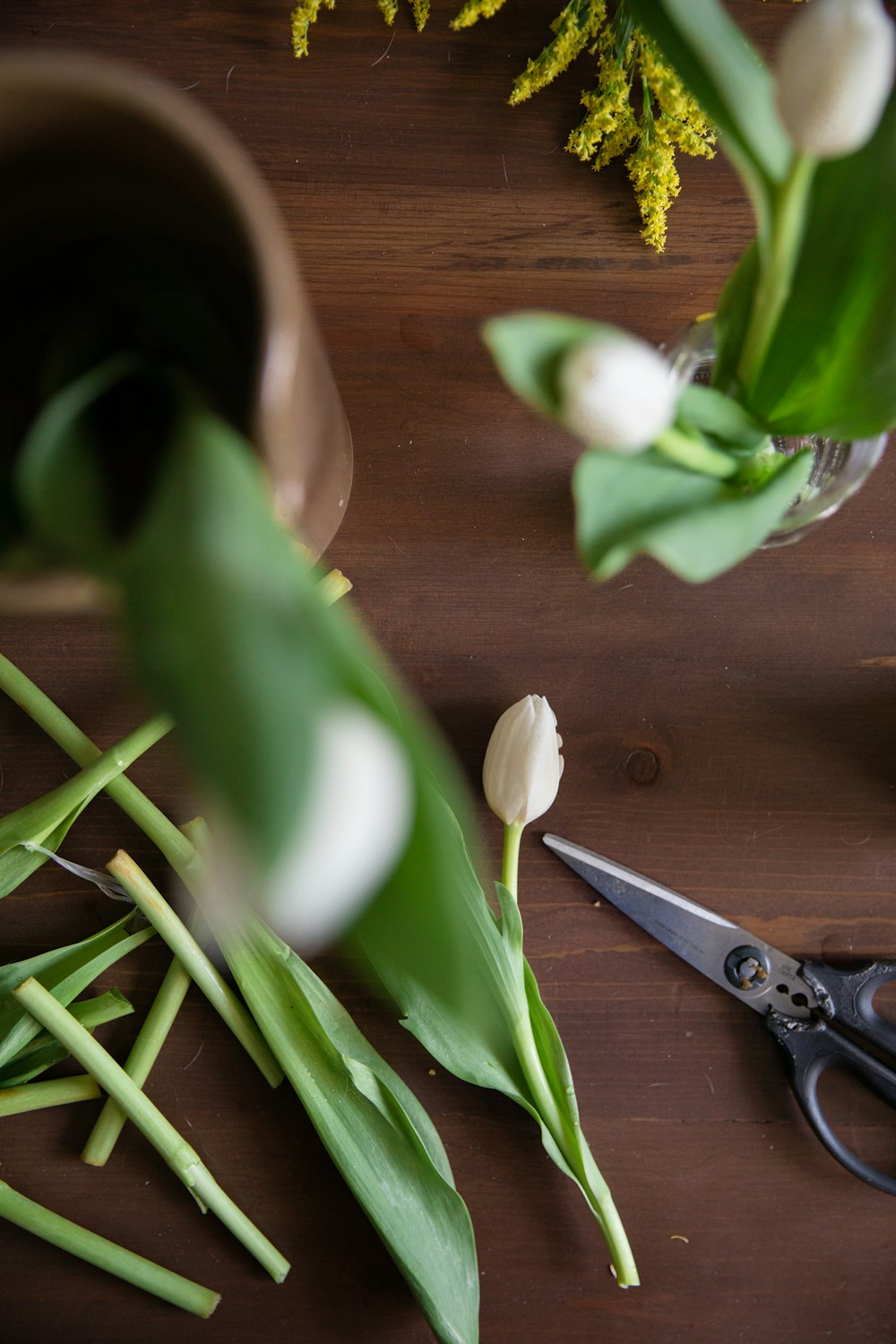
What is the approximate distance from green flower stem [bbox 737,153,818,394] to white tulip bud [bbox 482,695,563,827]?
192mm

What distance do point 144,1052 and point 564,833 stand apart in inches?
8.7

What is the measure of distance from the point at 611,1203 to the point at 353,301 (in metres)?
0.43

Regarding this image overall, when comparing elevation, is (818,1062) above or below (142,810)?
below

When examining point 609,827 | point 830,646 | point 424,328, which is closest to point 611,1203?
point 609,827

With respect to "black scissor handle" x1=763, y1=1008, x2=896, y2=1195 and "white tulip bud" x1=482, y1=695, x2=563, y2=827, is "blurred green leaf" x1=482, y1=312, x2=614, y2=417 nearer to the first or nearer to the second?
"white tulip bud" x1=482, y1=695, x2=563, y2=827

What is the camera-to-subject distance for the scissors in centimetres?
48

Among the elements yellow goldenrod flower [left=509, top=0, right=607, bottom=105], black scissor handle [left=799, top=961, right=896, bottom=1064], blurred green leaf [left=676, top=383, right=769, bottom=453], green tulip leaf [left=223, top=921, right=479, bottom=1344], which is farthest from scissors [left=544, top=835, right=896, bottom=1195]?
yellow goldenrod flower [left=509, top=0, right=607, bottom=105]

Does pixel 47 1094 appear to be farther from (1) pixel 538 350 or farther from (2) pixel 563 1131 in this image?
(1) pixel 538 350

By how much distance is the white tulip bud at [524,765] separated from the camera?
1.52 feet

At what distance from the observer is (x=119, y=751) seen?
47cm

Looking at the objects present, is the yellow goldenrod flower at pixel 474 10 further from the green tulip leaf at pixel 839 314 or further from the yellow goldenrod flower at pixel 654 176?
the green tulip leaf at pixel 839 314

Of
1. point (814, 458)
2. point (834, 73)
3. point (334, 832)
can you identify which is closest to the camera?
point (334, 832)

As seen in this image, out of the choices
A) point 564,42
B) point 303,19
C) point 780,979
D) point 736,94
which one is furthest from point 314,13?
point 780,979

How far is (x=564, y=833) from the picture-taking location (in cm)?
50
